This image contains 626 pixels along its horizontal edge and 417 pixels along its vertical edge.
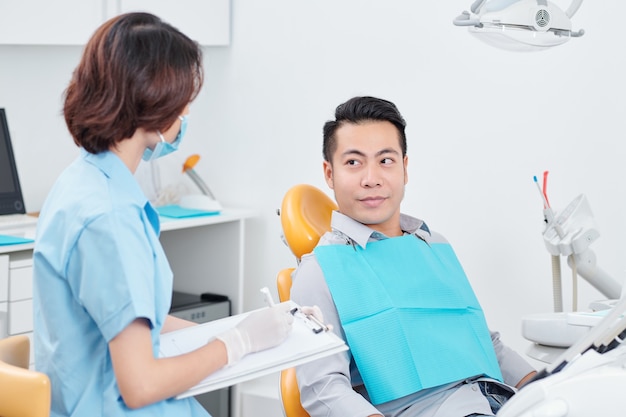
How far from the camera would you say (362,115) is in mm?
1943

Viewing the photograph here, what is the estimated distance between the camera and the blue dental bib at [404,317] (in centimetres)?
174

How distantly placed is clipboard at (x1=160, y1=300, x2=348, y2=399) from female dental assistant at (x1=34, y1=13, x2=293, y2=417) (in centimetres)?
2

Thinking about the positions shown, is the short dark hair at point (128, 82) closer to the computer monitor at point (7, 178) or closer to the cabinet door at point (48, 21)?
the cabinet door at point (48, 21)

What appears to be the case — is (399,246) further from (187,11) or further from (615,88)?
(187,11)

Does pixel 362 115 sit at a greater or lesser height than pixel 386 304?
greater

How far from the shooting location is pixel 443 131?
2.67 metres

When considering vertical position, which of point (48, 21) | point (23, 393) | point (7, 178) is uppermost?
point (48, 21)

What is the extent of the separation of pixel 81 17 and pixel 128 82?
157 centimetres

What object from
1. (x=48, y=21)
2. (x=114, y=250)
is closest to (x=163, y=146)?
(x=114, y=250)

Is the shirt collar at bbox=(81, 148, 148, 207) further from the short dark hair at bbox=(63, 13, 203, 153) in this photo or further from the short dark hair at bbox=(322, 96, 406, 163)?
the short dark hair at bbox=(322, 96, 406, 163)

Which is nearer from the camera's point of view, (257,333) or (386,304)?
(257,333)

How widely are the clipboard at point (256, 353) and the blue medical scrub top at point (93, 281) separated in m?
0.07

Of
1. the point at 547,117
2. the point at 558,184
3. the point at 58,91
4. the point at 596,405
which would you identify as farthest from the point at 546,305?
the point at 58,91

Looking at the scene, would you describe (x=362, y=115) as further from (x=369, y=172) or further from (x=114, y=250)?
(x=114, y=250)
